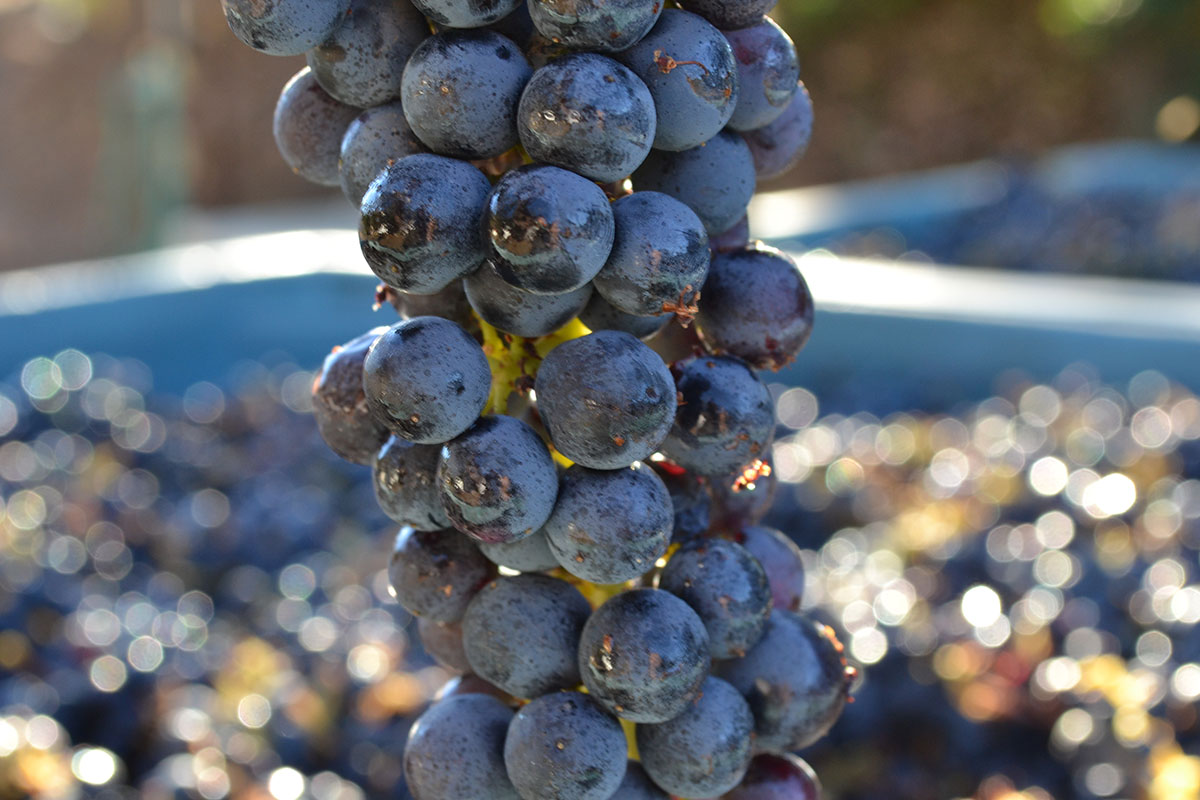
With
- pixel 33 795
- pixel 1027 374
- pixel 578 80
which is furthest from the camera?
pixel 1027 374

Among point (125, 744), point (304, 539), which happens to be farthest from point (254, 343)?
point (125, 744)

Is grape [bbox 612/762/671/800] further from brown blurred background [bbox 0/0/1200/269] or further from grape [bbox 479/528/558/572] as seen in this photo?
brown blurred background [bbox 0/0/1200/269]

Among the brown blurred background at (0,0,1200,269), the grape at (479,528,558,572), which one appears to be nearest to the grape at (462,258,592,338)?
the grape at (479,528,558,572)

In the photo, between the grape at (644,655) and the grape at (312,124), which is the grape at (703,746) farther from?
the grape at (312,124)

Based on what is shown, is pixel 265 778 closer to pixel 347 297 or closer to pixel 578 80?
pixel 578 80

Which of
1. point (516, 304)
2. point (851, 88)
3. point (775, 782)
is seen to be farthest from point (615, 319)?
point (851, 88)

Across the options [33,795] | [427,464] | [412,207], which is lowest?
[33,795]
